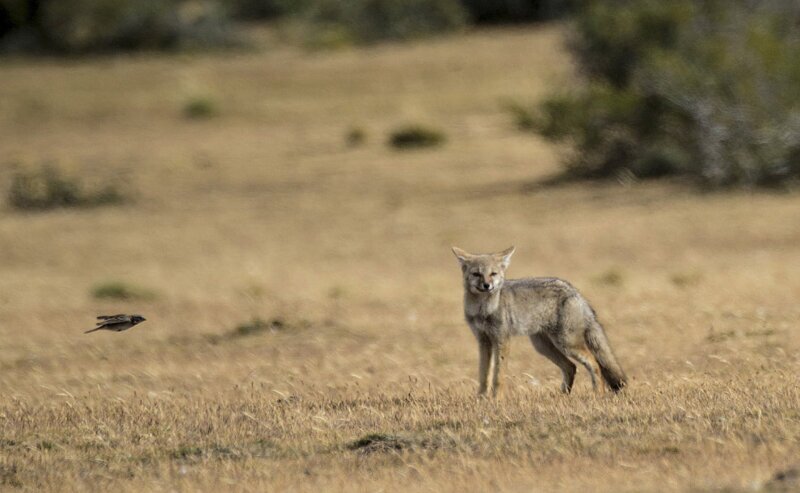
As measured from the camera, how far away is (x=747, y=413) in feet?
26.2

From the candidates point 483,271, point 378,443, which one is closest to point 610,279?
point 483,271

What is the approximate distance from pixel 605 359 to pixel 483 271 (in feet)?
3.37

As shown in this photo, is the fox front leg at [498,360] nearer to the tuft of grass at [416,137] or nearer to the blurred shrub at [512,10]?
the tuft of grass at [416,137]

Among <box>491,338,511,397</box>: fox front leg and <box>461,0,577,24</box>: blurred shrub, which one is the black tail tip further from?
<box>461,0,577,24</box>: blurred shrub

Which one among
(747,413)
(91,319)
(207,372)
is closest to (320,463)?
(747,413)

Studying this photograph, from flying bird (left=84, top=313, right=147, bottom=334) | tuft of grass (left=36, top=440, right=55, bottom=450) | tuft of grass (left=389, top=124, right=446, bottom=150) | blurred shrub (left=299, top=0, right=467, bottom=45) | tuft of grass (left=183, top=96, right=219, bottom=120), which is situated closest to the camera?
tuft of grass (left=36, top=440, right=55, bottom=450)

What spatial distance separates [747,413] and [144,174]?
27.2 m

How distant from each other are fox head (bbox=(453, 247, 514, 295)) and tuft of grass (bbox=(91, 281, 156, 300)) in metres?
10.3

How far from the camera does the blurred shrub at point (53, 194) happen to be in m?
30.7

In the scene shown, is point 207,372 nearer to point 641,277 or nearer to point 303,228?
point 641,277

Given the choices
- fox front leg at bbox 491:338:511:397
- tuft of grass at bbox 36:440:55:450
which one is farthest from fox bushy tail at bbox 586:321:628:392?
tuft of grass at bbox 36:440:55:450

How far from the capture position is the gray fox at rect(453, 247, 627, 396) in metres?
9.66

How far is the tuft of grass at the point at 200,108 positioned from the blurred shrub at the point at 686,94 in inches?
457

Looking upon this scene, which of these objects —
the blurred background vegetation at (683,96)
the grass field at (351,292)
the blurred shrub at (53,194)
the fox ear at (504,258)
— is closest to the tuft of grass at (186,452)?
the grass field at (351,292)
